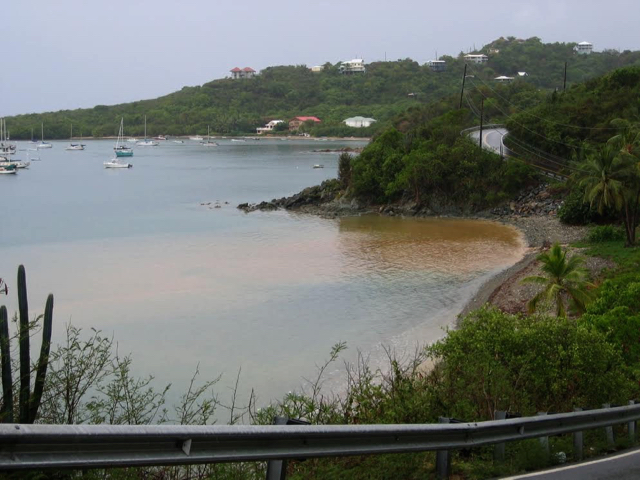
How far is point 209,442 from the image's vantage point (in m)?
4.12

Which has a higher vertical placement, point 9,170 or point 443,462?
point 443,462

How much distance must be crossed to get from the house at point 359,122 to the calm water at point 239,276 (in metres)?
110

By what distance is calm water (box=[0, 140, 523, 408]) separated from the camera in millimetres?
23000

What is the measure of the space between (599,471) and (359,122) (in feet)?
587

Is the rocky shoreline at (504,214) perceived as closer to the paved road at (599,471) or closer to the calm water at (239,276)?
the calm water at (239,276)

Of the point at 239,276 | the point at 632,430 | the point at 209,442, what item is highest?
the point at 209,442

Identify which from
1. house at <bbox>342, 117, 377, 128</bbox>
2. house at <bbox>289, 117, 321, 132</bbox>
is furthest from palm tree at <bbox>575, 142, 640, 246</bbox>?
house at <bbox>289, 117, 321, 132</bbox>

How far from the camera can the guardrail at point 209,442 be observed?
345cm

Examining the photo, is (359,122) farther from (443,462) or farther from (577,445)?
(443,462)

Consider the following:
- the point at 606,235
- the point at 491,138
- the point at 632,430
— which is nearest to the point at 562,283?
the point at 632,430

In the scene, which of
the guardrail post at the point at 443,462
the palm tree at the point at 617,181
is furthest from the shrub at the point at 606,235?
the guardrail post at the point at 443,462

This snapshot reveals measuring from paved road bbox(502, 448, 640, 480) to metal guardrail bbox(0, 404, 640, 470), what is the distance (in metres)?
0.83

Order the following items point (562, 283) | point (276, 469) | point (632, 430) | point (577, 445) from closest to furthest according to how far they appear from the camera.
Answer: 1. point (276, 469)
2. point (577, 445)
3. point (632, 430)
4. point (562, 283)

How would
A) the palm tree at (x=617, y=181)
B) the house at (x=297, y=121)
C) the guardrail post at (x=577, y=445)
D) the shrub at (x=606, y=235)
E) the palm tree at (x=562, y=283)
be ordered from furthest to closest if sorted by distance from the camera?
the house at (x=297, y=121) < the shrub at (x=606, y=235) < the palm tree at (x=617, y=181) < the palm tree at (x=562, y=283) < the guardrail post at (x=577, y=445)
